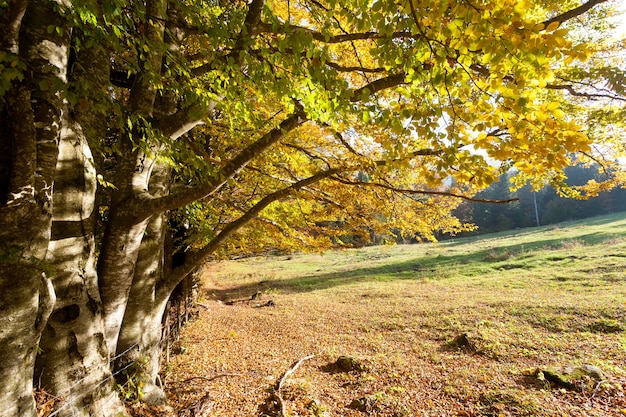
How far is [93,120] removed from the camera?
3.16 m

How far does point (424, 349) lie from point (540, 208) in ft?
175

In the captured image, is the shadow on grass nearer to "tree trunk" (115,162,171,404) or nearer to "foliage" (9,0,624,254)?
"tree trunk" (115,162,171,404)

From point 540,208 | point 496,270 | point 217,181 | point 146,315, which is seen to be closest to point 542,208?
point 540,208

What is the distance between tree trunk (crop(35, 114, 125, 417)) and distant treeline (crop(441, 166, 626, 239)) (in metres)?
47.1

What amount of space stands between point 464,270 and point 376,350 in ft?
42.3

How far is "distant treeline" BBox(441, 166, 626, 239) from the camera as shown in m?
44.8

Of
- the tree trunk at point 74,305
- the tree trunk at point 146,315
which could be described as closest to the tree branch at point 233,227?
the tree trunk at point 146,315

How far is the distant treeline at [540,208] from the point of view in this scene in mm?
44812

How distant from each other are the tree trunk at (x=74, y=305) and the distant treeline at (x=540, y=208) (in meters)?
47.1

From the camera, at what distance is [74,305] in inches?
110

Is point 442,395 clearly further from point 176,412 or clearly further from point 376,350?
point 176,412

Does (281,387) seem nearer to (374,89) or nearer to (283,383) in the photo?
(283,383)

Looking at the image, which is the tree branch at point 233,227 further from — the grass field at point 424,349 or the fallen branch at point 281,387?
the fallen branch at point 281,387

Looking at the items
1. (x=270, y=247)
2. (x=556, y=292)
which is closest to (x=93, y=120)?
(x=270, y=247)
